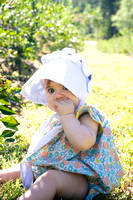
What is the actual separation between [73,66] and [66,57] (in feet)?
0.27

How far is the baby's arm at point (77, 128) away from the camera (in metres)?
1.60

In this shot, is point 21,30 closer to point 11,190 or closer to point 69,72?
point 69,72

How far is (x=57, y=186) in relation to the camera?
61.3 inches

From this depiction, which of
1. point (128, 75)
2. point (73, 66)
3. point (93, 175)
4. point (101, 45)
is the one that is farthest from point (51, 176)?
point (101, 45)

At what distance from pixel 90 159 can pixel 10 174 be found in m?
0.61

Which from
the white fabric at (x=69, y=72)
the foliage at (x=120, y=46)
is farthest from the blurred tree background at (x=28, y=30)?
the foliage at (x=120, y=46)

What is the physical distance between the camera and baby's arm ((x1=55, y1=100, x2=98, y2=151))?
1.60 meters

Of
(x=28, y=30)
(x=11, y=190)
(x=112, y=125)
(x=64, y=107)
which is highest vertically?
(x=64, y=107)

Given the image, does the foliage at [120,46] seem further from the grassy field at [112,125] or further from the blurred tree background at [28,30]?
the grassy field at [112,125]

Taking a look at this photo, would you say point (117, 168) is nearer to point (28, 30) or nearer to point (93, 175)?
point (93, 175)

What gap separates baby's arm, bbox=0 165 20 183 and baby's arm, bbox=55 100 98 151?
0.57 meters

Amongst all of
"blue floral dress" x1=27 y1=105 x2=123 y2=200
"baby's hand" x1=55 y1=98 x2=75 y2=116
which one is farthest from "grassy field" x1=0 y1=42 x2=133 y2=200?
"baby's hand" x1=55 y1=98 x2=75 y2=116

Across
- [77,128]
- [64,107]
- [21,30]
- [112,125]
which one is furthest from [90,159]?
[21,30]

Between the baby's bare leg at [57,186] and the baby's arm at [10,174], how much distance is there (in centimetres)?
Result: 43
